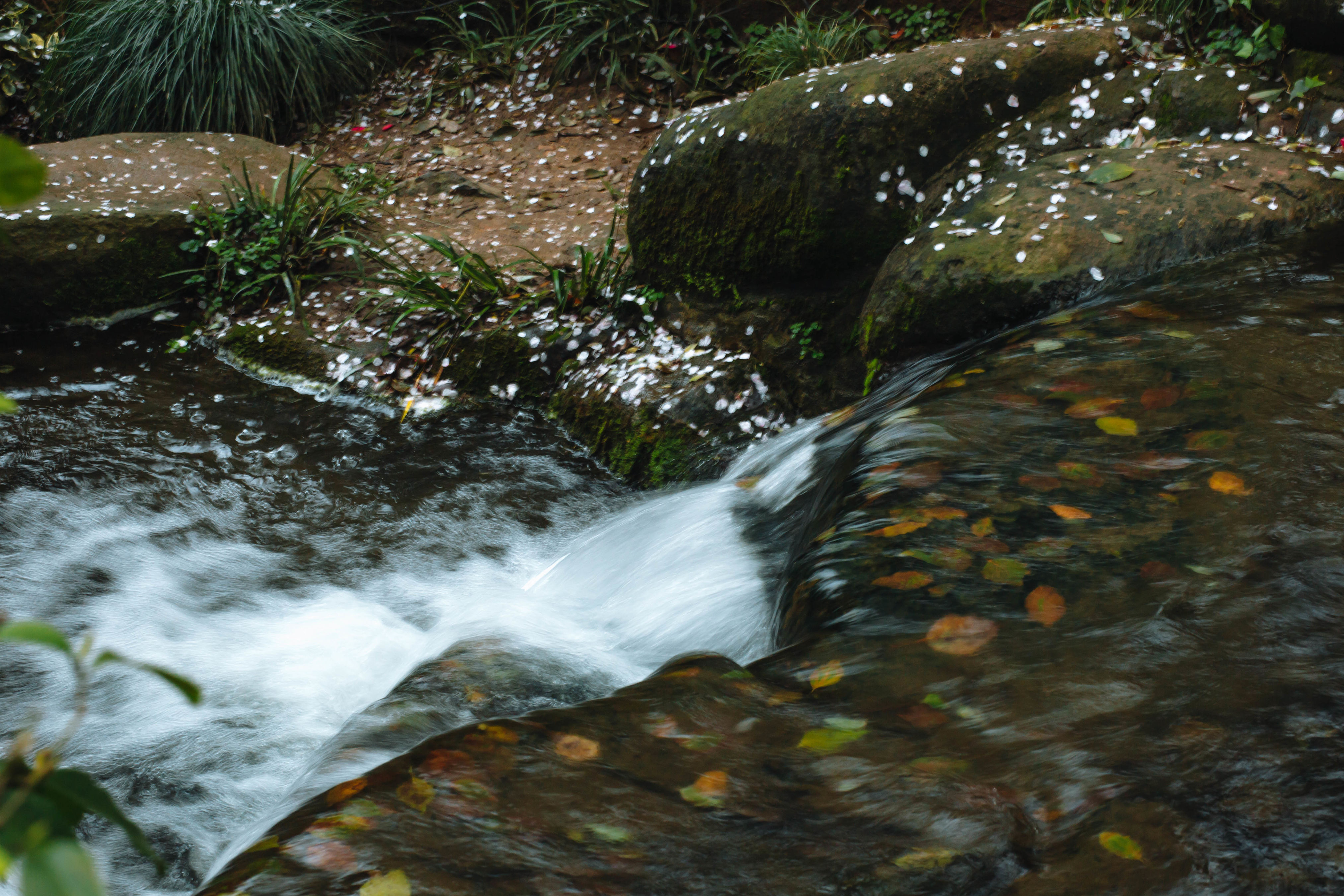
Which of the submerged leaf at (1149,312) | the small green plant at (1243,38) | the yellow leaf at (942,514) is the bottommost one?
the yellow leaf at (942,514)

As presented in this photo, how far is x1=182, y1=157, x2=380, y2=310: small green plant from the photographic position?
5902mm

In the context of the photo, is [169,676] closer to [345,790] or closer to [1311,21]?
[345,790]

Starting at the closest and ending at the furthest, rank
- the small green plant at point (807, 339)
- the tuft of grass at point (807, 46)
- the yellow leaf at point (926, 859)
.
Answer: the yellow leaf at point (926, 859)
the small green plant at point (807, 339)
the tuft of grass at point (807, 46)

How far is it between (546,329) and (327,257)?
2.07 meters

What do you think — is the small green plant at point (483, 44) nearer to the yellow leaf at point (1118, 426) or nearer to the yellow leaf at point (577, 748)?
the yellow leaf at point (1118, 426)

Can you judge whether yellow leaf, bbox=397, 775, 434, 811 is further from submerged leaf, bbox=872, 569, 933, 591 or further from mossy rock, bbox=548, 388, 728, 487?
mossy rock, bbox=548, 388, 728, 487

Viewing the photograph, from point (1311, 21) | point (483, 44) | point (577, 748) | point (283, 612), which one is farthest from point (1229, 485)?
point (483, 44)

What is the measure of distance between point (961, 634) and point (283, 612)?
271 centimetres

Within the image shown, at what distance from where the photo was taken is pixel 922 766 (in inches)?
54.2

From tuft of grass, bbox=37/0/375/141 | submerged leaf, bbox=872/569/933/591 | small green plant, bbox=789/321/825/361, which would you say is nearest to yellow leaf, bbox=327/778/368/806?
submerged leaf, bbox=872/569/933/591

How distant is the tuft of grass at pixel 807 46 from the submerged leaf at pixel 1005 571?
522 cm

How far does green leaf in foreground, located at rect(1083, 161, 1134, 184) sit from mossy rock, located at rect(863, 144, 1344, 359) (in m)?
0.02

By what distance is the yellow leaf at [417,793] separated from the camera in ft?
4.13

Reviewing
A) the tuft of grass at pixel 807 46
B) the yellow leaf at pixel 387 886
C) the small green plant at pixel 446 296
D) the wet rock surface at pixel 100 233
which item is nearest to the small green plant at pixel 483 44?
the tuft of grass at pixel 807 46
